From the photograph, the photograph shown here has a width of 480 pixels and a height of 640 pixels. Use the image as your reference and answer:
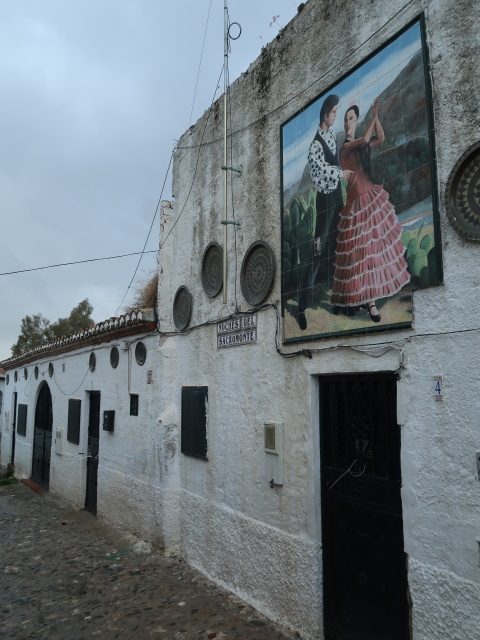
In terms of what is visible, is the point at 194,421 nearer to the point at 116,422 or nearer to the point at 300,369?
the point at 300,369

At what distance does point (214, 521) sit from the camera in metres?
5.89

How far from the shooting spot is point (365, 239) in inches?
163

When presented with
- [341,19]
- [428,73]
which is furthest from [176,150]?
[428,73]

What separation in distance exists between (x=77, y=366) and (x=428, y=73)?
901cm

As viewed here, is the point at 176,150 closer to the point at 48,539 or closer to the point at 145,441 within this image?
the point at 145,441

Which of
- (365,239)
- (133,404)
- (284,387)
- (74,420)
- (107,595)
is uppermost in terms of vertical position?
(365,239)

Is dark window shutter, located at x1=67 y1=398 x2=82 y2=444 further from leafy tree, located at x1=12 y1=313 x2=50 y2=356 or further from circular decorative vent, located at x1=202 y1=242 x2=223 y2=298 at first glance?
leafy tree, located at x1=12 y1=313 x2=50 y2=356

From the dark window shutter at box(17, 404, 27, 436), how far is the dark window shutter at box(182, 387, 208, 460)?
9.52 m

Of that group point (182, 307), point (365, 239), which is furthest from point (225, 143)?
point (365, 239)

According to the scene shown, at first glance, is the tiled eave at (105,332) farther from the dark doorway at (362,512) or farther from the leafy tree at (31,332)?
the leafy tree at (31,332)

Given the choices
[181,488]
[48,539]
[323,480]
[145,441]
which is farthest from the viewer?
[48,539]

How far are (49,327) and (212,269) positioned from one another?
26.9 metres

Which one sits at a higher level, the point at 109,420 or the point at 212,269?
the point at 212,269

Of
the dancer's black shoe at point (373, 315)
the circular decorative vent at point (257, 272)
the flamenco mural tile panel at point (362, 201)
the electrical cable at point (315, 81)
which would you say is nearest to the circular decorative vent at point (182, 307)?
the circular decorative vent at point (257, 272)
